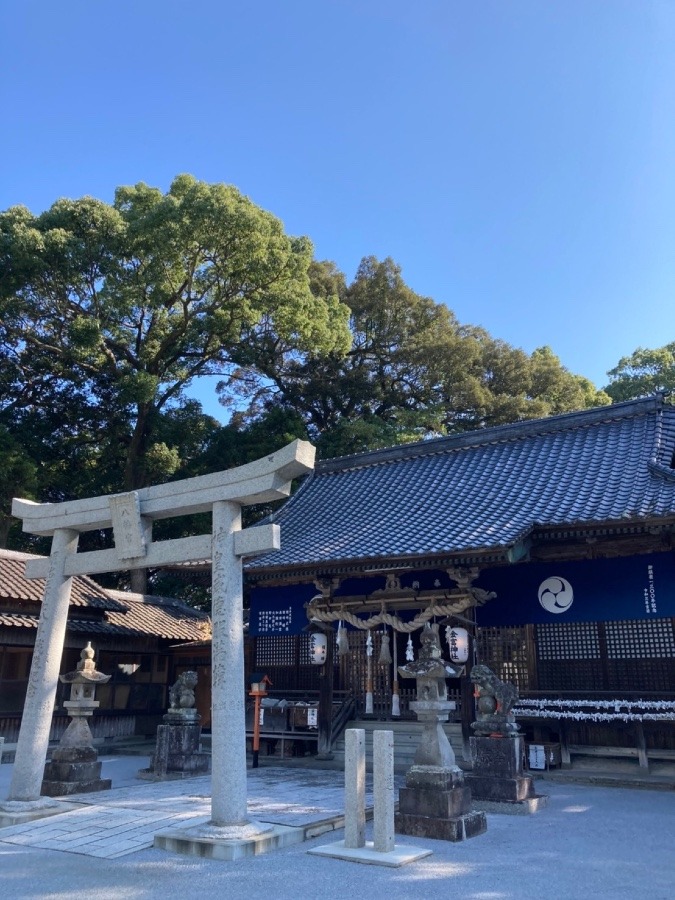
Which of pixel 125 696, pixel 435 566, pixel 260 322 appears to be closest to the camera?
pixel 435 566

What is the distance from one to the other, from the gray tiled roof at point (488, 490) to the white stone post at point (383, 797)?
5.46m

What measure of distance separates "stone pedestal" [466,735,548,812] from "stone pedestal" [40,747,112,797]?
5598 millimetres

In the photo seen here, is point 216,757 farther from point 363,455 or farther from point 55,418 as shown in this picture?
point 55,418

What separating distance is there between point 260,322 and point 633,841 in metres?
24.4

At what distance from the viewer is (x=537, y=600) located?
13.3 m

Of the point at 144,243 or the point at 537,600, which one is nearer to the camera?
the point at 537,600

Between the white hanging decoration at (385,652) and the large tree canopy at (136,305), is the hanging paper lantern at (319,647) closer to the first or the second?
the white hanging decoration at (385,652)

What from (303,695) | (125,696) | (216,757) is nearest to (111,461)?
(125,696)

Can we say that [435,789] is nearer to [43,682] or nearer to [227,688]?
[227,688]

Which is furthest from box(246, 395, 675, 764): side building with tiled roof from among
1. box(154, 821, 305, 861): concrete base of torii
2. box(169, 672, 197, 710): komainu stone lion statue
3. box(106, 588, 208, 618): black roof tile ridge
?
box(154, 821, 305, 861): concrete base of torii

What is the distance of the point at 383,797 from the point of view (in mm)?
6887

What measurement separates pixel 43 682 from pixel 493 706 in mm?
6074

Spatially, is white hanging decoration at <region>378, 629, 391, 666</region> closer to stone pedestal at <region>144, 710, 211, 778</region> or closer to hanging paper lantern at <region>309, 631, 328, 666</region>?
hanging paper lantern at <region>309, 631, 328, 666</region>

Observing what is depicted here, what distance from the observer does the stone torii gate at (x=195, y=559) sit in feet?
24.6
